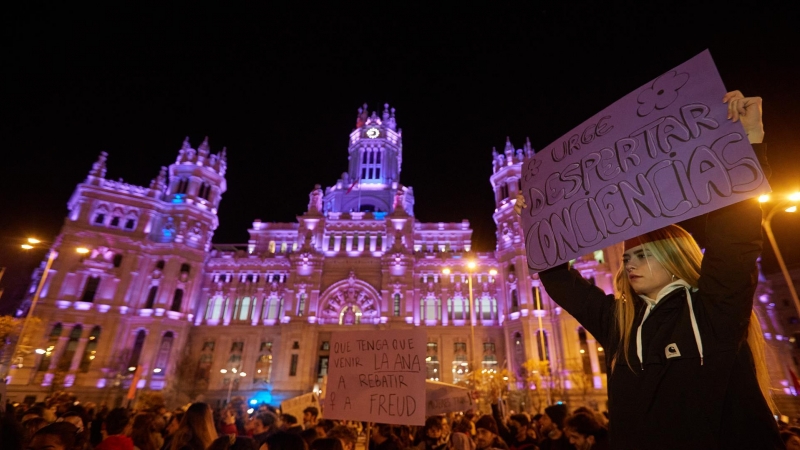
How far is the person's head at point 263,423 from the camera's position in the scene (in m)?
8.18

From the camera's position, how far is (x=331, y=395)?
7727 millimetres

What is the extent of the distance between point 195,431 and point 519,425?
7774 millimetres

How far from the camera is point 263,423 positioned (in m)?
8.29

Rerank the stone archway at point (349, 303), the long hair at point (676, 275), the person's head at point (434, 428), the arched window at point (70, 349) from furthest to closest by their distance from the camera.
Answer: the stone archway at point (349, 303) < the arched window at point (70, 349) < the person's head at point (434, 428) < the long hair at point (676, 275)

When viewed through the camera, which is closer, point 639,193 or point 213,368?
point 639,193

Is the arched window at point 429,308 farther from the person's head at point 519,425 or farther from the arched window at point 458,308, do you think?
the person's head at point 519,425

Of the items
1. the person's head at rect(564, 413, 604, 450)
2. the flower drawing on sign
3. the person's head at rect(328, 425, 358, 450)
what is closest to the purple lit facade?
the person's head at rect(328, 425, 358, 450)

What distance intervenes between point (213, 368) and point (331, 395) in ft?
147

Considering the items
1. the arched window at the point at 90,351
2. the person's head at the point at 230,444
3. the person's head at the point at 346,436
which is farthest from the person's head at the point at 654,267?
the arched window at the point at 90,351

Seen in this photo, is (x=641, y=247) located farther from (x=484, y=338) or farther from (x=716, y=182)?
(x=484, y=338)

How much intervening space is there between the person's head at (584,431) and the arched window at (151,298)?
161 feet

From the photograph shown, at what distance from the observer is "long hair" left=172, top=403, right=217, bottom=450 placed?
5566 mm

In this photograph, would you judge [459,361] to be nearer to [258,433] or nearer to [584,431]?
[258,433]

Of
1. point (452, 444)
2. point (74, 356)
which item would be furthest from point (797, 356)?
point (74, 356)
